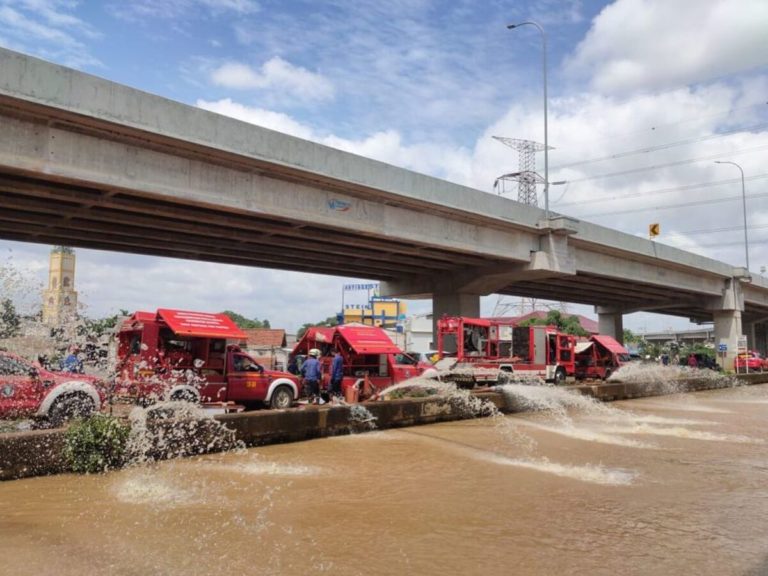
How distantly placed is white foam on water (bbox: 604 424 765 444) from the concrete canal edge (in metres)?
3.44

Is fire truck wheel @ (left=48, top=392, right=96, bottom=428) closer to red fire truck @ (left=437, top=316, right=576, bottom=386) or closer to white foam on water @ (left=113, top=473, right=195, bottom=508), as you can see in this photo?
white foam on water @ (left=113, top=473, right=195, bottom=508)

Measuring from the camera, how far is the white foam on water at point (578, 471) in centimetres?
840

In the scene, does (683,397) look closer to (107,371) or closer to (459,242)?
(459,242)

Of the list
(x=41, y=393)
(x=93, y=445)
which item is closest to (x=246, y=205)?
(x=41, y=393)

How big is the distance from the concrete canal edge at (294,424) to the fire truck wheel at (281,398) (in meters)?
2.58

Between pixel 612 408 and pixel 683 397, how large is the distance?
22.3 feet

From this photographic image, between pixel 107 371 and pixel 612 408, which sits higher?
pixel 107 371

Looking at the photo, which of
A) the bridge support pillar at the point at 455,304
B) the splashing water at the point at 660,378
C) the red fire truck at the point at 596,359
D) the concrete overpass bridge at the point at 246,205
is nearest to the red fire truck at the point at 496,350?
the concrete overpass bridge at the point at 246,205

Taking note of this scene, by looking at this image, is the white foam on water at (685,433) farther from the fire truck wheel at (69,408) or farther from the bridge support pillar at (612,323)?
the bridge support pillar at (612,323)

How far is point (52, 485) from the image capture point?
770 cm

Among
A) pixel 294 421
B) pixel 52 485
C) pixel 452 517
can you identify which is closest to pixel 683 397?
pixel 294 421

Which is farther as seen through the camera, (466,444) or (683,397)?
(683,397)

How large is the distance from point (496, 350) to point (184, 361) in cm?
1227

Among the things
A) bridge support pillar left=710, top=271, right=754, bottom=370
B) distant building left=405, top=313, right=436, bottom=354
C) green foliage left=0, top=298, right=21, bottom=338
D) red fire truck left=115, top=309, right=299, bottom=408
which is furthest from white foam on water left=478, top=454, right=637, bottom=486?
distant building left=405, top=313, right=436, bottom=354
